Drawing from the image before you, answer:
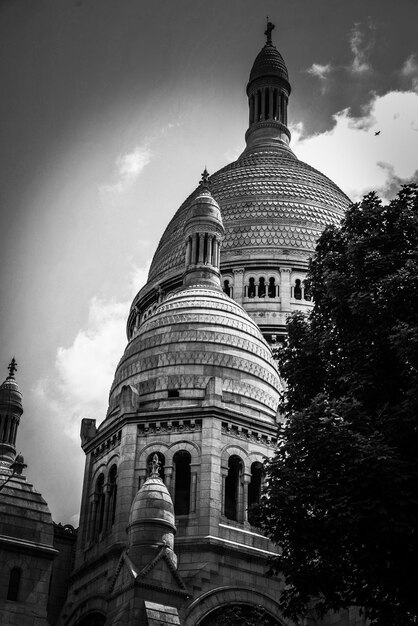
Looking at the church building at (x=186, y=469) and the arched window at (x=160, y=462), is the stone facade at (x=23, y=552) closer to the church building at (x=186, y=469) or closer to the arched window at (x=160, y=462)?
the church building at (x=186, y=469)

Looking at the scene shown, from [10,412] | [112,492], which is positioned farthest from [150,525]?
[10,412]

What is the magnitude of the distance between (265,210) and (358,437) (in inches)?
1622

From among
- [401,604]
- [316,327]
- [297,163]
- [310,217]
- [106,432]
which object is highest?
[297,163]

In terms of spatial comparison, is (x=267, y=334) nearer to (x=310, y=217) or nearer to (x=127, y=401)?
(x=310, y=217)

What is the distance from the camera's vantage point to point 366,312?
22.1 meters

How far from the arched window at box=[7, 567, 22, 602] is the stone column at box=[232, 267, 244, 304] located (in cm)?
2676

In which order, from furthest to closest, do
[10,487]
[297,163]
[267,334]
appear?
1. [297,163]
2. [267,334]
3. [10,487]

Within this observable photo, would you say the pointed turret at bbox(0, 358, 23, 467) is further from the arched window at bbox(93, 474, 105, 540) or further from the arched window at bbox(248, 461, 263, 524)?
the arched window at bbox(248, 461, 263, 524)

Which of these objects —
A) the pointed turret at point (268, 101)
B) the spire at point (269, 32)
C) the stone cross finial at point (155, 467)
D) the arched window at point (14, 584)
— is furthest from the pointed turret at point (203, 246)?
the spire at point (269, 32)

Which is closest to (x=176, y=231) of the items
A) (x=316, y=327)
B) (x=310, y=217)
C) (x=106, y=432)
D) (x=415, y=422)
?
(x=310, y=217)

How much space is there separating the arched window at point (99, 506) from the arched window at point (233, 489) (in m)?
4.90

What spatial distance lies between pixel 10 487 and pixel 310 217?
33086 millimetres

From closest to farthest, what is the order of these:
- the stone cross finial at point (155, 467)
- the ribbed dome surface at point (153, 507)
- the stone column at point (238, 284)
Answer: the ribbed dome surface at point (153, 507)
the stone cross finial at point (155, 467)
the stone column at point (238, 284)

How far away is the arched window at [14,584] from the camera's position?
2920cm
